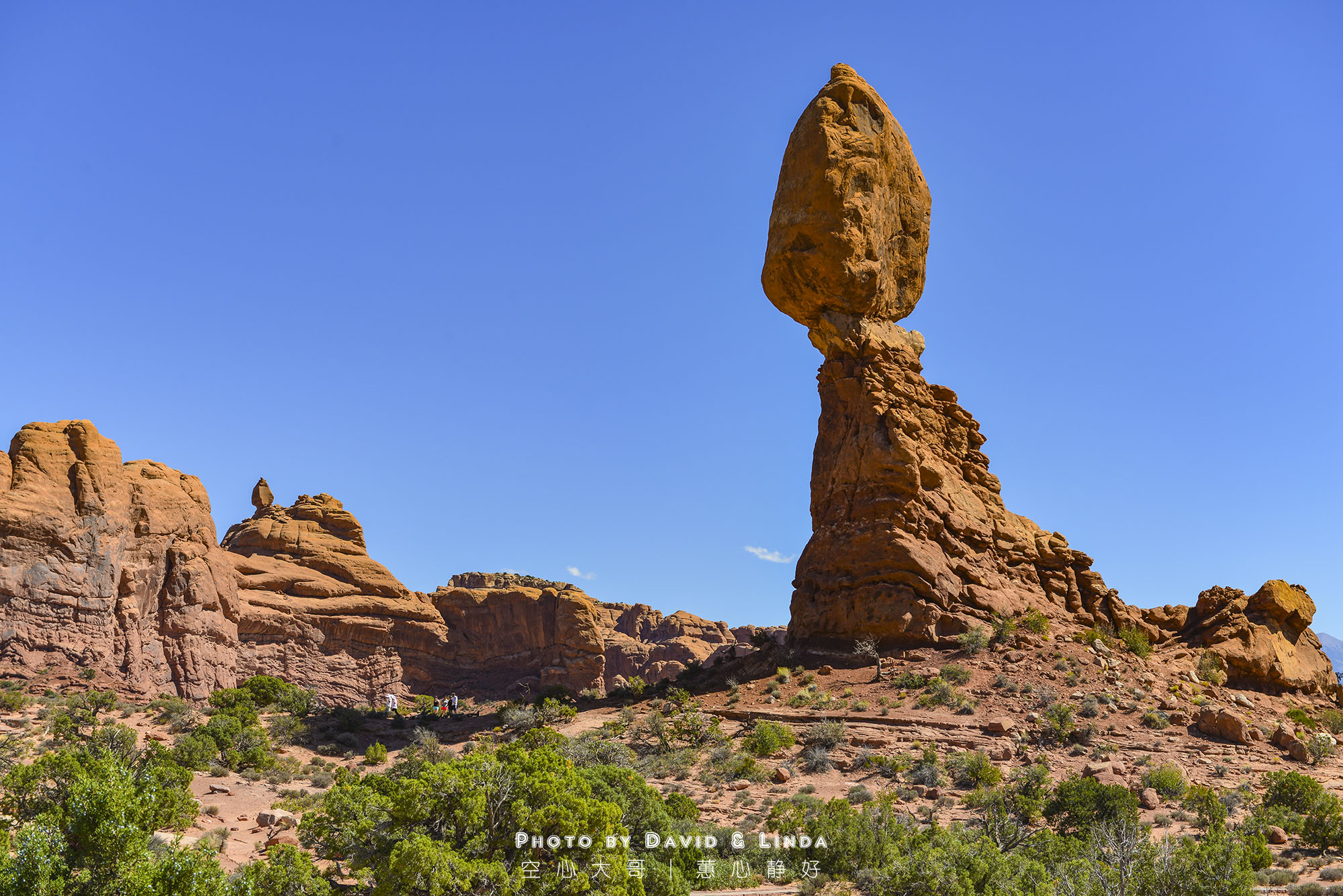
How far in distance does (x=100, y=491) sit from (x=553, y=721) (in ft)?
52.4

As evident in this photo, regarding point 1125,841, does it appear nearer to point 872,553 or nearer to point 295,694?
point 872,553

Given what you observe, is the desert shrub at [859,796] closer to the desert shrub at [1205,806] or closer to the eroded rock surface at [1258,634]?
the desert shrub at [1205,806]

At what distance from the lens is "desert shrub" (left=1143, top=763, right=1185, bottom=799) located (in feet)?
59.1

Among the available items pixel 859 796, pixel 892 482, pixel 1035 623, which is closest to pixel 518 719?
pixel 859 796

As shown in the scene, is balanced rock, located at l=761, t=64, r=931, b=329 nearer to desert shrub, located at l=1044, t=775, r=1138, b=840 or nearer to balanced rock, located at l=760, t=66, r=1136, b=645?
balanced rock, located at l=760, t=66, r=1136, b=645

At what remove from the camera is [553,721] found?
80.9ft

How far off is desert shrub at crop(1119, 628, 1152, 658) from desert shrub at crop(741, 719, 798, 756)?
11727 millimetres

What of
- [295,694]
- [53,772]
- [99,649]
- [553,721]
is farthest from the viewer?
[295,694]

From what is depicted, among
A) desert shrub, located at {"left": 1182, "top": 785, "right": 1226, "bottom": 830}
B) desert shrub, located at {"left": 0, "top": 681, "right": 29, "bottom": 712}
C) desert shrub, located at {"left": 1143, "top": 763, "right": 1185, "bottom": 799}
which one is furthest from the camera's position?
desert shrub, located at {"left": 0, "top": 681, "right": 29, "bottom": 712}

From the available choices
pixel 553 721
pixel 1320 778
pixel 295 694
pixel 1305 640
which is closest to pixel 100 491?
pixel 295 694

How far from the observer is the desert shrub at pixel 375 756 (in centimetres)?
2231

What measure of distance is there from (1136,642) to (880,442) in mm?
9400

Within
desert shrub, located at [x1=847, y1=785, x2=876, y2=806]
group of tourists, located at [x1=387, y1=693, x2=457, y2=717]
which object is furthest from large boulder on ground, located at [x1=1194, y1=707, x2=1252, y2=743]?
group of tourists, located at [x1=387, y1=693, x2=457, y2=717]

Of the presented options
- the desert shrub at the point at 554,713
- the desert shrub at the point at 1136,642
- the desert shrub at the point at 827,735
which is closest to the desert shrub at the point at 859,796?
the desert shrub at the point at 827,735
